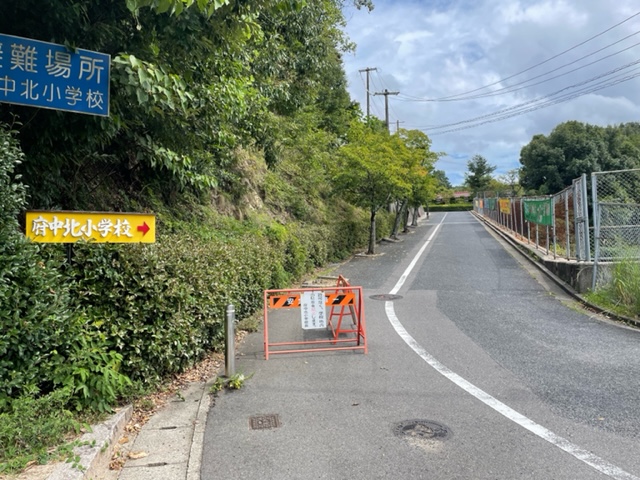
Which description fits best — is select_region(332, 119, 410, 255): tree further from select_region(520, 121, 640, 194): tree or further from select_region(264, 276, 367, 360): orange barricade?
select_region(520, 121, 640, 194): tree

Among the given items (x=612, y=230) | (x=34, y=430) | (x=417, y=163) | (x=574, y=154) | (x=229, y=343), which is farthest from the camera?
(x=574, y=154)

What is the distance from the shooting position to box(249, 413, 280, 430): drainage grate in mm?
4121

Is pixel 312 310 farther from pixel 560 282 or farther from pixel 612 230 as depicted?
pixel 560 282

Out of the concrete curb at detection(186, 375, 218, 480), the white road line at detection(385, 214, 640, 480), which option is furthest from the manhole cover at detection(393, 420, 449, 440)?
the concrete curb at detection(186, 375, 218, 480)

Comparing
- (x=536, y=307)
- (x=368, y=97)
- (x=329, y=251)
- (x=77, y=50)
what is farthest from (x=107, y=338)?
(x=368, y=97)

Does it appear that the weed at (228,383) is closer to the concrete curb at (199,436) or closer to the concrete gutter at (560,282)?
the concrete curb at (199,436)

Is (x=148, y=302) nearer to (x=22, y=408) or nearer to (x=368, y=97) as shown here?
(x=22, y=408)

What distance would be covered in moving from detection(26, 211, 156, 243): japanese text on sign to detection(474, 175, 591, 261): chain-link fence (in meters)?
8.90

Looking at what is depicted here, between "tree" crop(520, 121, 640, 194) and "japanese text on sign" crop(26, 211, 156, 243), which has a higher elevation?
"tree" crop(520, 121, 640, 194)

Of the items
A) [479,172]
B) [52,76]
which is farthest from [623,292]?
[479,172]

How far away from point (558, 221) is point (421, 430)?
1347 cm

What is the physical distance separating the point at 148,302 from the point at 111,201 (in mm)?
3170

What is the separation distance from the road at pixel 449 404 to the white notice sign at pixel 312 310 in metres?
0.42

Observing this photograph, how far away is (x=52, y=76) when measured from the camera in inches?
147
